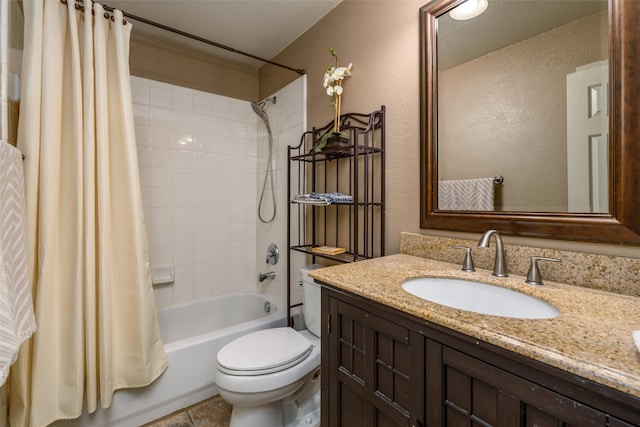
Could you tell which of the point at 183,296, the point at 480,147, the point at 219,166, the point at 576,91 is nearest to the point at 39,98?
the point at 219,166

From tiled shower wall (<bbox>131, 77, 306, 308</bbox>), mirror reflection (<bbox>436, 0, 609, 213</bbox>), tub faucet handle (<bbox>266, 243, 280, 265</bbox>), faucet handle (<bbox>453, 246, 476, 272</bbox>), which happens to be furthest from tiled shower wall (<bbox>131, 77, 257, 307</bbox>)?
faucet handle (<bbox>453, 246, 476, 272</bbox>)

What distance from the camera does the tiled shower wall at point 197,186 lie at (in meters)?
2.10

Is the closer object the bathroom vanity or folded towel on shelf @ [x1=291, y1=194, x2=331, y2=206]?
the bathroom vanity

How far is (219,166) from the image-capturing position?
7.84 ft

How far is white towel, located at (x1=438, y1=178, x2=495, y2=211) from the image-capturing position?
109 centimetres

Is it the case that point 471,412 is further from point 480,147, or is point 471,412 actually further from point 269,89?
point 269,89

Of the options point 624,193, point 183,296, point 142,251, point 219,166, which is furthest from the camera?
point 219,166

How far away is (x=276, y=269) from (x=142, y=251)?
101 centimetres

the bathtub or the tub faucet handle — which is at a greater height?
the tub faucet handle

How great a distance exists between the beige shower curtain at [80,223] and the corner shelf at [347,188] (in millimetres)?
848

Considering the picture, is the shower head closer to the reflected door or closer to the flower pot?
the flower pot

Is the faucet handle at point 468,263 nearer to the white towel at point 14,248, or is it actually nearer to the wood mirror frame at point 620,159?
the wood mirror frame at point 620,159

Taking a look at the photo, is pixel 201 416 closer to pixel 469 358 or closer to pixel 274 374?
pixel 274 374

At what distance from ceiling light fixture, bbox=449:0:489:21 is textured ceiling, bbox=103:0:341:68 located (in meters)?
0.82
